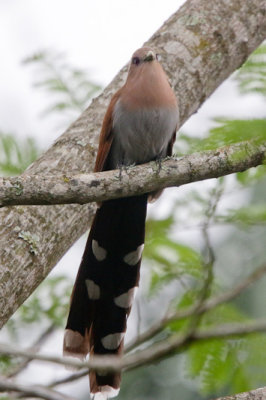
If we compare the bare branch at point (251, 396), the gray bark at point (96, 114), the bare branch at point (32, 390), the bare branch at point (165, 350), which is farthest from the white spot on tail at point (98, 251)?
the bare branch at point (165, 350)

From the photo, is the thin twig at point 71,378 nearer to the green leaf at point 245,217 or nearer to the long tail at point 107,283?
the long tail at point 107,283

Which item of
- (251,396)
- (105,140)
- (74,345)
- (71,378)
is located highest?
(105,140)

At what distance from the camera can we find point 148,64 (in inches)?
155

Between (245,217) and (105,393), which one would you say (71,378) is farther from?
(245,217)

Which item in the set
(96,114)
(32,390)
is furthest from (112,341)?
(32,390)

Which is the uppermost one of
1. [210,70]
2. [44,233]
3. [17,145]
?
[210,70]

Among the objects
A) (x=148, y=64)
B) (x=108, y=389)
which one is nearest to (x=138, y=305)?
(x=108, y=389)

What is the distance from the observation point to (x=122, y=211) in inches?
154

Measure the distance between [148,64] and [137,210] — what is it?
0.84 m

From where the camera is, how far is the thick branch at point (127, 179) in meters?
2.77

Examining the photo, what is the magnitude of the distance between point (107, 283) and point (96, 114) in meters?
1.03

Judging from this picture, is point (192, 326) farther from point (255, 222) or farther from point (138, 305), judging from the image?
point (255, 222)

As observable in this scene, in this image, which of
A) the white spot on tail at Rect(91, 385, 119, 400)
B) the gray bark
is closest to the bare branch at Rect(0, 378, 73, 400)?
the gray bark

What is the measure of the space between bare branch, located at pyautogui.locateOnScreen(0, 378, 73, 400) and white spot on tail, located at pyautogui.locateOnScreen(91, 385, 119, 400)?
1.28 meters
